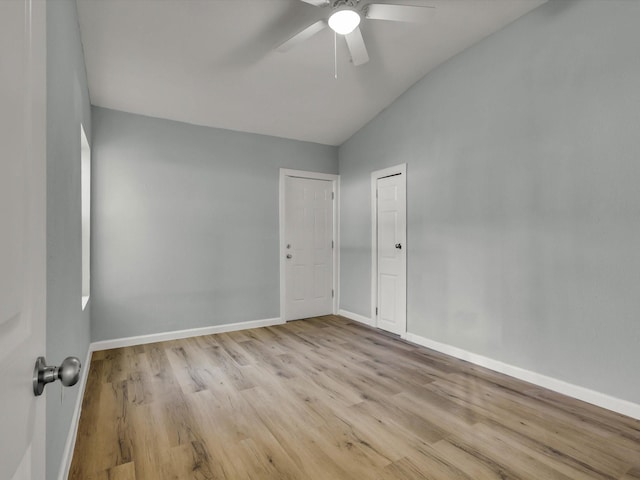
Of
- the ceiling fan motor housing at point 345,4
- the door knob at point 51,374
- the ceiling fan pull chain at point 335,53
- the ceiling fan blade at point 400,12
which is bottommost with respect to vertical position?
the door knob at point 51,374

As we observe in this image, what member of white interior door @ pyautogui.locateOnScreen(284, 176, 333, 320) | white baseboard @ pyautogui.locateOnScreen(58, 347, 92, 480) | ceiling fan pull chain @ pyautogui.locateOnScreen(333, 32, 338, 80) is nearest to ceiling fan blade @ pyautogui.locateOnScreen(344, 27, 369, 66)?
ceiling fan pull chain @ pyautogui.locateOnScreen(333, 32, 338, 80)

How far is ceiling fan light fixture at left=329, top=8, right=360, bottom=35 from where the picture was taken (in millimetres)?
2207

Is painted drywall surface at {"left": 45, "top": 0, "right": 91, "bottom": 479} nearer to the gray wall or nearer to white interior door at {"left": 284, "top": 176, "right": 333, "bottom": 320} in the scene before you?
the gray wall

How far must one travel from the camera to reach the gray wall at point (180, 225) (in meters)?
3.60

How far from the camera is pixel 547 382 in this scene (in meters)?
2.69

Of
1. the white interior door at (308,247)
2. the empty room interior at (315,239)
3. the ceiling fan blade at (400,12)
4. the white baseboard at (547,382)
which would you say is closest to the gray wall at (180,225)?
the empty room interior at (315,239)

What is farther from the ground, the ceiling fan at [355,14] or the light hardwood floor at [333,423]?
the ceiling fan at [355,14]

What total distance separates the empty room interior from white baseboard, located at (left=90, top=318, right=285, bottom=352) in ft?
0.08

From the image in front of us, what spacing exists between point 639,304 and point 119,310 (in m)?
4.53

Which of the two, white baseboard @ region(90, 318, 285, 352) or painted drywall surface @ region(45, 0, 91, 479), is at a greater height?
painted drywall surface @ region(45, 0, 91, 479)

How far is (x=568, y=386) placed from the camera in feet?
8.46

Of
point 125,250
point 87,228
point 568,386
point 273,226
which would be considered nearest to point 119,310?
point 125,250

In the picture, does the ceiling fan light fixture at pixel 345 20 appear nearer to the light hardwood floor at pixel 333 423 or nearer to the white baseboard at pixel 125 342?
the light hardwood floor at pixel 333 423

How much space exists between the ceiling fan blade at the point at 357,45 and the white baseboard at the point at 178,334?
3274 mm
